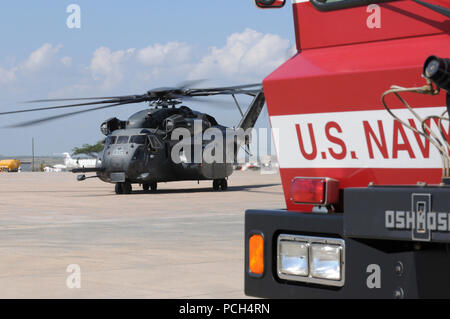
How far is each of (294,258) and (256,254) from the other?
274 millimetres

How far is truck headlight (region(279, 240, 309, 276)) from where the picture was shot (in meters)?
3.93

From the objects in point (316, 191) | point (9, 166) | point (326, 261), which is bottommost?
point (326, 261)

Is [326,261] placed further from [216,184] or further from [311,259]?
[216,184]

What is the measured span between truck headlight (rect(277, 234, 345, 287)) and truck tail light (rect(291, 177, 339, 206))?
0.20 meters

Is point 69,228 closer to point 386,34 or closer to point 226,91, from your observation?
point 386,34

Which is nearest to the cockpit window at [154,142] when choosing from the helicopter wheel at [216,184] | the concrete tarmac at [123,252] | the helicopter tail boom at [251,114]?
the helicopter tail boom at [251,114]

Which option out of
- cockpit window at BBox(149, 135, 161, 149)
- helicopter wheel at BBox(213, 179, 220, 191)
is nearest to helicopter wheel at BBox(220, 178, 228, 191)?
helicopter wheel at BBox(213, 179, 220, 191)

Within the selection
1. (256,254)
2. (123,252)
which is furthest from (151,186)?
(256,254)

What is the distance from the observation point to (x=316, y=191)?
12.8ft

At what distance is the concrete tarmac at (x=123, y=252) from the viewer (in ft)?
23.8

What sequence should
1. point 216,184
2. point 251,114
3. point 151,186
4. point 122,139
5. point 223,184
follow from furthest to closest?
point 223,184
point 216,184
point 151,186
point 251,114
point 122,139

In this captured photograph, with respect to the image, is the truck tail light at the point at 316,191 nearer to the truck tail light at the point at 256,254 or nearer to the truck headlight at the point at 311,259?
the truck headlight at the point at 311,259

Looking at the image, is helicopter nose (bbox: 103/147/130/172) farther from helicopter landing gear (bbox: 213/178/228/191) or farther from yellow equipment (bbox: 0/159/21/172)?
yellow equipment (bbox: 0/159/21/172)
